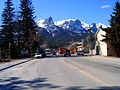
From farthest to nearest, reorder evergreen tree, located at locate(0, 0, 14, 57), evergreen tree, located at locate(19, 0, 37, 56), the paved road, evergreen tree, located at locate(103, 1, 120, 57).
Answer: evergreen tree, located at locate(19, 0, 37, 56) < evergreen tree, located at locate(0, 0, 14, 57) < evergreen tree, located at locate(103, 1, 120, 57) < the paved road

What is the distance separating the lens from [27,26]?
73.4m

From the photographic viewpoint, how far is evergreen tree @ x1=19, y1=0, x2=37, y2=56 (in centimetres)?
7329

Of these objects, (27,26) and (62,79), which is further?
(27,26)

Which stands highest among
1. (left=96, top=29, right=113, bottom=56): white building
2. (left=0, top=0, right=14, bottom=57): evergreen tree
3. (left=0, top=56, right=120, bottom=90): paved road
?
(left=0, top=0, right=14, bottom=57): evergreen tree

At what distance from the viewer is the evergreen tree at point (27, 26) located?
73294 millimetres

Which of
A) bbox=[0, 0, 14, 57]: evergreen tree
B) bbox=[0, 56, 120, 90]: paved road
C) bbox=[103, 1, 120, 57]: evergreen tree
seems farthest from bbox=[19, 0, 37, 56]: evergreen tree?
bbox=[0, 56, 120, 90]: paved road

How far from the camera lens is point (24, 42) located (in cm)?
7394

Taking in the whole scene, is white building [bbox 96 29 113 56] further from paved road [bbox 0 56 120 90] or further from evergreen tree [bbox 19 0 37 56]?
paved road [bbox 0 56 120 90]

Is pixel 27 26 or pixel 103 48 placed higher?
pixel 27 26

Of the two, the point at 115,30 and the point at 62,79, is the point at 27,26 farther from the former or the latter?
the point at 62,79

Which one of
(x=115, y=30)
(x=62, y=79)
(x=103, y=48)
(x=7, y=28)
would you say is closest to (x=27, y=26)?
(x=7, y=28)

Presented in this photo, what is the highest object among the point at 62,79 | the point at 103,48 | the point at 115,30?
the point at 115,30

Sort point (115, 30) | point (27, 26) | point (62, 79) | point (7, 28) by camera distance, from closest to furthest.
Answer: point (62, 79)
point (115, 30)
point (7, 28)
point (27, 26)

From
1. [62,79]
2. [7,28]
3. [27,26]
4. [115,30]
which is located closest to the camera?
[62,79]
